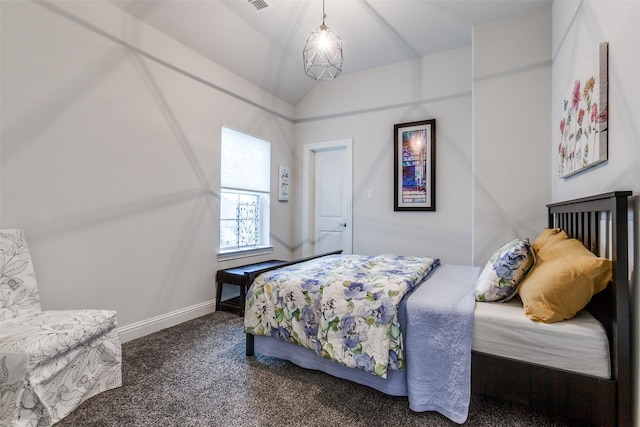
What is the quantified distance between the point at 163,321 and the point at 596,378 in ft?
9.53

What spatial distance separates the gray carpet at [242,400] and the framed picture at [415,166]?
7.65ft

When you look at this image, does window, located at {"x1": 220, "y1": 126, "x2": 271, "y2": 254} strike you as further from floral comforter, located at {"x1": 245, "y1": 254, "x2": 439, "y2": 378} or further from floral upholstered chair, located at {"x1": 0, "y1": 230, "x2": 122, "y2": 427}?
floral upholstered chair, located at {"x1": 0, "y1": 230, "x2": 122, "y2": 427}

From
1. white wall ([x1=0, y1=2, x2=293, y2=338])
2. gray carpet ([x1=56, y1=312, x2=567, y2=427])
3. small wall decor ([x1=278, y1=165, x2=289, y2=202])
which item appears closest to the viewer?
gray carpet ([x1=56, y1=312, x2=567, y2=427])

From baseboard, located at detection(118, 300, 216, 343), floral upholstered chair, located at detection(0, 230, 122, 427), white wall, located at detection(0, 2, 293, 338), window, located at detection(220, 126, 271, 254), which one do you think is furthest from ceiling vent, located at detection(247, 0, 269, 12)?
baseboard, located at detection(118, 300, 216, 343)

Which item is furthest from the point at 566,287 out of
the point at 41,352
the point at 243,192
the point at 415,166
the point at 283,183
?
the point at 283,183

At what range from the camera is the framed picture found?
11.6ft

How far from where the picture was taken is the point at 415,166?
3.65m

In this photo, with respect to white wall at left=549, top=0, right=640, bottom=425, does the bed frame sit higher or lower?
lower

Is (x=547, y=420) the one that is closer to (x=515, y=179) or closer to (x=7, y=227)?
(x=515, y=179)

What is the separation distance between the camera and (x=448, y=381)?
56.4 inches

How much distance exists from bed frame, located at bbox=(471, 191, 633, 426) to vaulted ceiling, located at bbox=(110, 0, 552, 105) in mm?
2325

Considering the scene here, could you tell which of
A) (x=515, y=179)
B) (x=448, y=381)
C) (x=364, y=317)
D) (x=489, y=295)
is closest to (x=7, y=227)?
(x=364, y=317)

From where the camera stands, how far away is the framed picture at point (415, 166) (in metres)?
3.54

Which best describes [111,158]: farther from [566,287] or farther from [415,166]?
[415,166]
